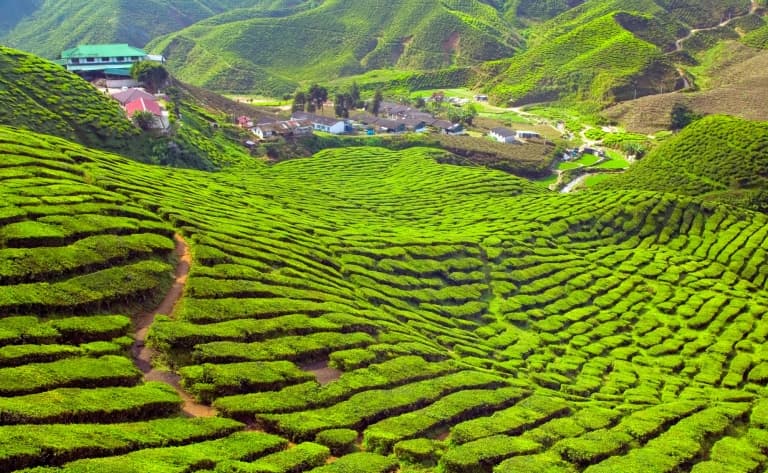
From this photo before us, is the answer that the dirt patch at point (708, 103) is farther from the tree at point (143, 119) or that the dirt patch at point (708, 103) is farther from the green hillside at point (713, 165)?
the tree at point (143, 119)

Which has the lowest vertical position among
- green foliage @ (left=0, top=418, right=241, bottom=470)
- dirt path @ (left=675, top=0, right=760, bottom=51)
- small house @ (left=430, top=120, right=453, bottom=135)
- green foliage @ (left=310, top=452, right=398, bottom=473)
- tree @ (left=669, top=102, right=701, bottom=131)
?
green foliage @ (left=310, top=452, right=398, bottom=473)

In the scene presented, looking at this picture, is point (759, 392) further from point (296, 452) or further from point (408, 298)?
point (296, 452)

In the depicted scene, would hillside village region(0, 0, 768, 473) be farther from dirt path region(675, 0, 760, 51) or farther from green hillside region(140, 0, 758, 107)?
dirt path region(675, 0, 760, 51)

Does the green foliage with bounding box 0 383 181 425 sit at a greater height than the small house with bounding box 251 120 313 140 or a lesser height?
lesser

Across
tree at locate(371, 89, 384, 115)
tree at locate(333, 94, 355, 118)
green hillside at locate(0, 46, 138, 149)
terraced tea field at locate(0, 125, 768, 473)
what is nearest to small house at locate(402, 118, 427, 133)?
tree at locate(371, 89, 384, 115)

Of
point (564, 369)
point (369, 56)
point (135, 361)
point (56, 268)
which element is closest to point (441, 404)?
point (135, 361)

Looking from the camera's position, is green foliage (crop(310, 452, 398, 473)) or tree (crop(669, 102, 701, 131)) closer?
green foliage (crop(310, 452, 398, 473))
